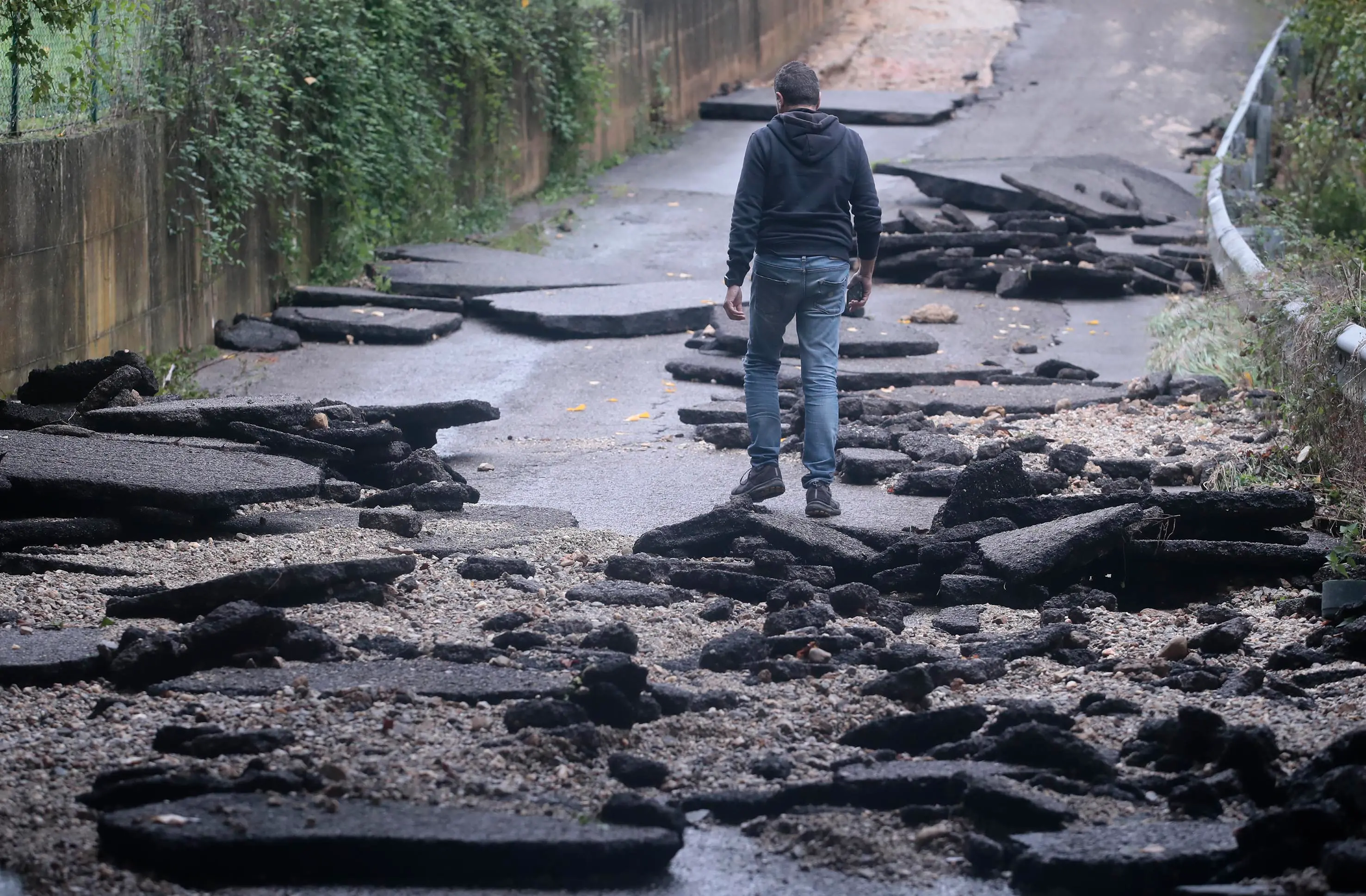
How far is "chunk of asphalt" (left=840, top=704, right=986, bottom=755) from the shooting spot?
454 cm

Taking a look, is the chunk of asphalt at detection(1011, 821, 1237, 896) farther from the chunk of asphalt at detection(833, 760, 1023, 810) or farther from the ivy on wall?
the ivy on wall

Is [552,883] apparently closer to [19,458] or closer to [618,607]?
[618,607]

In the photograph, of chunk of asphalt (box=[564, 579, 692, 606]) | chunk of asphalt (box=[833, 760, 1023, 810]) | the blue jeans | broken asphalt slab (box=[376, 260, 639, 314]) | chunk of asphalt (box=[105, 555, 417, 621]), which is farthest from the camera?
broken asphalt slab (box=[376, 260, 639, 314])

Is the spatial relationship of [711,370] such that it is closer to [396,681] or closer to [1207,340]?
[1207,340]

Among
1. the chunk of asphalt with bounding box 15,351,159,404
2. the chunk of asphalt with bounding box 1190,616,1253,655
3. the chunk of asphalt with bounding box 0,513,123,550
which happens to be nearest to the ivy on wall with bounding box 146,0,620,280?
the chunk of asphalt with bounding box 15,351,159,404

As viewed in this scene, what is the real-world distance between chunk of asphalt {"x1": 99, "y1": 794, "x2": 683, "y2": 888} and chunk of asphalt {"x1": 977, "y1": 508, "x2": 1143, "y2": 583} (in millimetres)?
2721

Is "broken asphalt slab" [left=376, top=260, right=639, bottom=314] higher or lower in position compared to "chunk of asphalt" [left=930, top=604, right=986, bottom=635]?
higher

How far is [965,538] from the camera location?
664 cm

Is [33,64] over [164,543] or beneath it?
over

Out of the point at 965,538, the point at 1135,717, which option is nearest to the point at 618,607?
the point at 965,538

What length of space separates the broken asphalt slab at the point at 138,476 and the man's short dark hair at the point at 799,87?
3.04 m

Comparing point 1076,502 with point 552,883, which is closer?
point 552,883

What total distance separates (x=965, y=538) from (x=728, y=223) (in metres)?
12.3

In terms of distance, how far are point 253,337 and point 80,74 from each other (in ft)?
10.3
